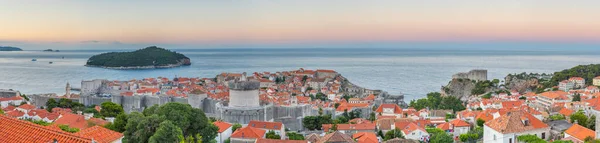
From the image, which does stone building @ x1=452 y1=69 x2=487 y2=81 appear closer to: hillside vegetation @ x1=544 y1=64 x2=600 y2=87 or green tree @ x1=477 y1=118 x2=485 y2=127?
hillside vegetation @ x1=544 y1=64 x2=600 y2=87

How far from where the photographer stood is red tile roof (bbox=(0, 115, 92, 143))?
3.79 m

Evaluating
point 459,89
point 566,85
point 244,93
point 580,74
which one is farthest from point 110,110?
point 580,74

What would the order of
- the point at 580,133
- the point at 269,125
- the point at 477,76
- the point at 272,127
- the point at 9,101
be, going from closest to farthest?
the point at 580,133
the point at 272,127
the point at 269,125
the point at 9,101
the point at 477,76

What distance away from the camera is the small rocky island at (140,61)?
85.1m

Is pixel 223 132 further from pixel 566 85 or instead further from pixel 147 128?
pixel 566 85

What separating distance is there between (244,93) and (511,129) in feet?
34.5

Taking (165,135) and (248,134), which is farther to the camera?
(248,134)

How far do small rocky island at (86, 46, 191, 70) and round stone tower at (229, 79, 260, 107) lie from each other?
6930 centimetres

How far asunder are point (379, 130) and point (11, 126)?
14.5 metres

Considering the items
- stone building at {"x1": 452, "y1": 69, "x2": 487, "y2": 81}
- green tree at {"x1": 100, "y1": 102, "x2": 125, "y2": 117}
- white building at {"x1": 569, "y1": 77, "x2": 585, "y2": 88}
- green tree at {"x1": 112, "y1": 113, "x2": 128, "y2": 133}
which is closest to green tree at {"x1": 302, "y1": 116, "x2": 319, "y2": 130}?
green tree at {"x1": 100, "y1": 102, "x2": 125, "y2": 117}

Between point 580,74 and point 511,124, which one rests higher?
point 511,124

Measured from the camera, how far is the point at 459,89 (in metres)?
39.6

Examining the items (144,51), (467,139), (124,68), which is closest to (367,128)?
(467,139)

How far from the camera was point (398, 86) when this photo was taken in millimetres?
50094
